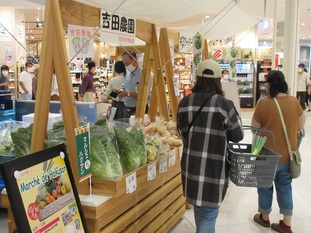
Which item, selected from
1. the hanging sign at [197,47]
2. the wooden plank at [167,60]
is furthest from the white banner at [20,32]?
the wooden plank at [167,60]

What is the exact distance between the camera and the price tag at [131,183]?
7.97ft

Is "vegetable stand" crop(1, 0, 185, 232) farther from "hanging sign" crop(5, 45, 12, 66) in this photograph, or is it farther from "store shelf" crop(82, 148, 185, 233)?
"hanging sign" crop(5, 45, 12, 66)

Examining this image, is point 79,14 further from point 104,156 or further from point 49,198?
point 49,198

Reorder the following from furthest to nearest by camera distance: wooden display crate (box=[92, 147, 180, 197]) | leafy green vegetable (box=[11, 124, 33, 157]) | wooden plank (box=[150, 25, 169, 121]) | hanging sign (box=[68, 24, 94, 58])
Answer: wooden plank (box=[150, 25, 169, 121])
leafy green vegetable (box=[11, 124, 33, 157])
hanging sign (box=[68, 24, 94, 58])
wooden display crate (box=[92, 147, 180, 197])

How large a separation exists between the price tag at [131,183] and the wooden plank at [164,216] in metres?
0.55

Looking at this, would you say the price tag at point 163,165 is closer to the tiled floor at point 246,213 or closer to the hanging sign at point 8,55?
the tiled floor at point 246,213

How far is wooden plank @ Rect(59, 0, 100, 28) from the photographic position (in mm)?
2357

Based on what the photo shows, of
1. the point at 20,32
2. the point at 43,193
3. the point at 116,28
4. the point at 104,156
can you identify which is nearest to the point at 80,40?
the point at 116,28

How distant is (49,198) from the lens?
1.82 m

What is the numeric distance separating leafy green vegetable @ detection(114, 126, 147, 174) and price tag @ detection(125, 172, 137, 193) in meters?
0.08

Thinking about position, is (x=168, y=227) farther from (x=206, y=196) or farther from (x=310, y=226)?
(x=310, y=226)

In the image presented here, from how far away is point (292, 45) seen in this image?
298 inches

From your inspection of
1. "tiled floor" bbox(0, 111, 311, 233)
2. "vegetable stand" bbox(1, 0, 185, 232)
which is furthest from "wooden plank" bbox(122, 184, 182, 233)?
"tiled floor" bbox(0, 111, 311, 233)

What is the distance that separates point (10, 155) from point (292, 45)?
Answer: 251 inches
